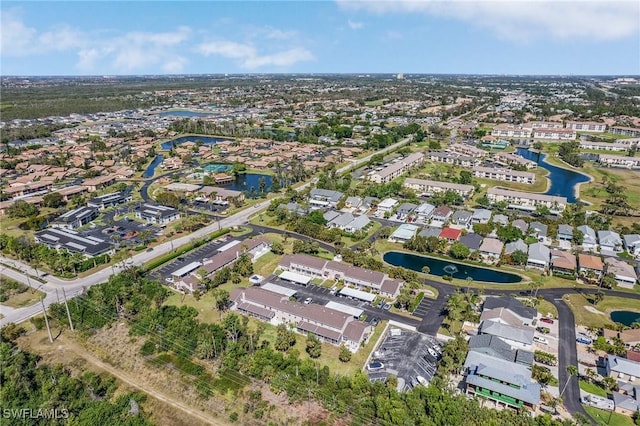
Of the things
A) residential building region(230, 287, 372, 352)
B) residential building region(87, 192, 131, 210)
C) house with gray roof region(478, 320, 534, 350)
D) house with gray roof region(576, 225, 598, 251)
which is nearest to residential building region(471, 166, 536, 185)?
house with gray roof region(576, 225, 598, 251)

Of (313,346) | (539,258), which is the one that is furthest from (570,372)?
(539,258)

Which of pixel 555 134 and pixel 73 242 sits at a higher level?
pixel 555 134

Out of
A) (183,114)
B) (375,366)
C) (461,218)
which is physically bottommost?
(375,366)

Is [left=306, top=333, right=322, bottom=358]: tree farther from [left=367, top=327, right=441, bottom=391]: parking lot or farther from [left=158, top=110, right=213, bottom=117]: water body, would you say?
[left=158, top=110, right=213, bottom=117]: water body

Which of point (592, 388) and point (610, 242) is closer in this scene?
point (592, 388)

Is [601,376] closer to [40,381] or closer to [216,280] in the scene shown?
[216,280]

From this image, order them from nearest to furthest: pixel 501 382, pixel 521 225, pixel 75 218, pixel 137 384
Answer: pixel 501 382 → pixel 137 384 → pixel 521 225 → pixel 75 218

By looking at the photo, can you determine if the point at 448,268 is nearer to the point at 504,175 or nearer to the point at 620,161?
the point at 504,175
